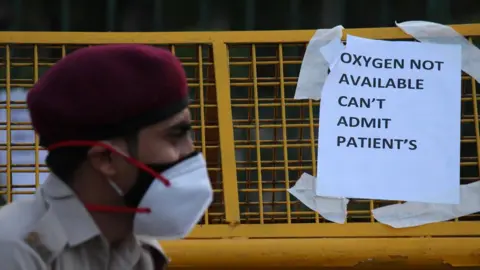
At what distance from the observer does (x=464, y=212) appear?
2441mm

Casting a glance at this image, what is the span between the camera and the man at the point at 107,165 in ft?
5.12

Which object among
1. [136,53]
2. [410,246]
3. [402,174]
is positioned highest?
[136,53]

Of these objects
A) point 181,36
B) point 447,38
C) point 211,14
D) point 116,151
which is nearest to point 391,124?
point 447,38

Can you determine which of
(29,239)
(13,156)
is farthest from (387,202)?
(29,239)

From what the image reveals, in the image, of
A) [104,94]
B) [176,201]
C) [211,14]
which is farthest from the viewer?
[211,14]

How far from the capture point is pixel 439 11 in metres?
3.79

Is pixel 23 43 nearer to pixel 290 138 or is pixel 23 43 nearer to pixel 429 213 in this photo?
pixel 290 138

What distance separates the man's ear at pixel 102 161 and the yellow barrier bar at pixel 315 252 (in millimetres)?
654

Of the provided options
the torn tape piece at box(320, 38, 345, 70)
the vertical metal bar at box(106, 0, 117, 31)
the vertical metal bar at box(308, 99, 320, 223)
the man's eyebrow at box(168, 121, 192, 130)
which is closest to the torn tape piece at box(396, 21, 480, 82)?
the torn tape piece at box(320, 38, 345, 70)

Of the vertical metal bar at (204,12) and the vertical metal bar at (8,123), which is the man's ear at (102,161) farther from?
the vertical metal bar at (204,12)

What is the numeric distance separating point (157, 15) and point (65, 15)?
14.8 inches

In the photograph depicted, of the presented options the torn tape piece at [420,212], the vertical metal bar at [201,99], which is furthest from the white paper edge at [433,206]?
the vertical metal bar at [201,99]

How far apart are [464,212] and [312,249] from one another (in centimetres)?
45

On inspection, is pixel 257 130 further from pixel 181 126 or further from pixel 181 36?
pixel 181 126
